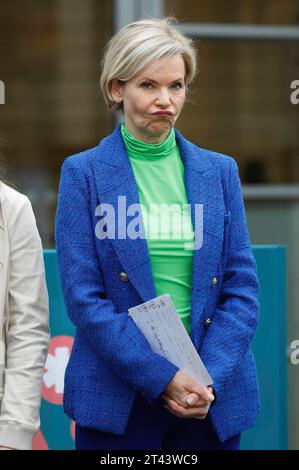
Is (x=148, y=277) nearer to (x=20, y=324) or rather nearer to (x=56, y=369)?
(x=20, y=324)

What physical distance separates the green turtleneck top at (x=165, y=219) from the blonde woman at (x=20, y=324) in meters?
0.31

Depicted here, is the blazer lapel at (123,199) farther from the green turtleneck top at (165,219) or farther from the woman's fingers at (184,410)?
the woman's fingers at (184,410)

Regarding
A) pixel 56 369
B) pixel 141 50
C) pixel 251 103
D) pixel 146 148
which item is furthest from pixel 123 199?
pixel 251 103

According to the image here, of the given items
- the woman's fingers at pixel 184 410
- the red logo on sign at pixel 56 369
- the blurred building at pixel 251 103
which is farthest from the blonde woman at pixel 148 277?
the blurred building at pixel 251 103

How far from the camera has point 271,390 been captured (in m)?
3.78

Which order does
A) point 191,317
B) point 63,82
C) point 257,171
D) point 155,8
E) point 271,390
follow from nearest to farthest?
1. point 191,317
2. point 271,390
3. point 155,8
4. point 257,171
5. point 63,82

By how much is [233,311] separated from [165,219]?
30 centimetres

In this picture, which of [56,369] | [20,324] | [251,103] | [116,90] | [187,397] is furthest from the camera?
[251,103]

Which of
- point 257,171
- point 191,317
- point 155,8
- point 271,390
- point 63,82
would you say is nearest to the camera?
point 191,317

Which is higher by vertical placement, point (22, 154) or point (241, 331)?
point (241, 331)

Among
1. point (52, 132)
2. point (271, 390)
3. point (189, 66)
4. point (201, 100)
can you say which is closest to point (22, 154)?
point (52, 132)

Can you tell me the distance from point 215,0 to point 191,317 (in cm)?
295

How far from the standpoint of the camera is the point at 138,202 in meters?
2.62
